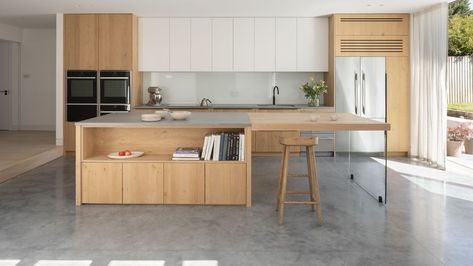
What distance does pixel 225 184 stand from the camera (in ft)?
13.9

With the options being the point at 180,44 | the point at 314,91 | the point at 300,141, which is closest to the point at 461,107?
the point at 314,91

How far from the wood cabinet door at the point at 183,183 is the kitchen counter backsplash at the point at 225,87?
14.0 feet

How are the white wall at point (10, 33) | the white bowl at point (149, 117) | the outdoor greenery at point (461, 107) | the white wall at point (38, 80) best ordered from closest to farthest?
the white bowl at point (149, 117) → the outdoor greenery at point (461, 107) → the white wall at point (10, 33) → the white wall at point (38, 80)

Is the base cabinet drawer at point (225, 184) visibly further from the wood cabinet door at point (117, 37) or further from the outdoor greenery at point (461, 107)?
the outdoor greenery at point (461, 107)

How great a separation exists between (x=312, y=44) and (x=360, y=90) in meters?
1.24

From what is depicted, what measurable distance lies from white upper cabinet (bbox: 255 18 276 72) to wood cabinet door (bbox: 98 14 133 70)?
7.13 ft

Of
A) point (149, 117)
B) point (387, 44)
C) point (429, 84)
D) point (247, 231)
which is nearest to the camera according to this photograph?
point (247, 231)

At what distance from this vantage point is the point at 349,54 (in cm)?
751

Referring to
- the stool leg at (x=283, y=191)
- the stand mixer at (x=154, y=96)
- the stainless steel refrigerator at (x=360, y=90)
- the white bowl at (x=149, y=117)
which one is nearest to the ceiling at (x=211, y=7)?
the stainless steel refrigerator at (x=360, y=90)

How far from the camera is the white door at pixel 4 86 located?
1038cm

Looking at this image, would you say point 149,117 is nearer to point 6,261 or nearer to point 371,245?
point 6,261

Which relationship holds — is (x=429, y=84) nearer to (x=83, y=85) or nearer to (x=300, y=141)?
(x=300, y=141)

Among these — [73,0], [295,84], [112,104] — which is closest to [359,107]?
[295,84]

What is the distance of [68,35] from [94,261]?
224 inches
